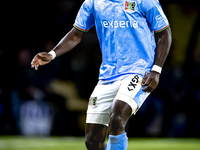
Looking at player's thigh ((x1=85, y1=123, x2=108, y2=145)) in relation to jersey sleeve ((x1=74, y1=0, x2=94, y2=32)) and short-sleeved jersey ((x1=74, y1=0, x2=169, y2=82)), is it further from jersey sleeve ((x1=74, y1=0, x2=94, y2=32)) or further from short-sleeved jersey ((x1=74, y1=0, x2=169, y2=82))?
jersey sleeve ((x1=74, y1=0, x2=94, y2=32))

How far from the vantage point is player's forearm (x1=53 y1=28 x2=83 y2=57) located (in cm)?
412

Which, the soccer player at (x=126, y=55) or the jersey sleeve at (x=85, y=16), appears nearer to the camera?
the soccer player at (x=126, y=55)

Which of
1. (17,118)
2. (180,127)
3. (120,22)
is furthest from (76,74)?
(120,22)

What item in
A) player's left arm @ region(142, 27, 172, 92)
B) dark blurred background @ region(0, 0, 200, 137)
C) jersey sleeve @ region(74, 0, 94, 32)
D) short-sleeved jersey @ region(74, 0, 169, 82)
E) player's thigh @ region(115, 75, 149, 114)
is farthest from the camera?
dark blurred background @ region(0, 0, 200, 137)

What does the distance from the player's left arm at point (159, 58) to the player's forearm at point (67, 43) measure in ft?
3.52

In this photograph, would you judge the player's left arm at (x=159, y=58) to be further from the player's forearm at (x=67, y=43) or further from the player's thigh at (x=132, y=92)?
the player's forearm at (x=67, y=43)

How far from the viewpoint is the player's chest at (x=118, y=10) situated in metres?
3.65

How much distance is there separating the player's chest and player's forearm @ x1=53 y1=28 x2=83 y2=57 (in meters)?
0.47

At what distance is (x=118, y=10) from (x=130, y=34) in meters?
0.30

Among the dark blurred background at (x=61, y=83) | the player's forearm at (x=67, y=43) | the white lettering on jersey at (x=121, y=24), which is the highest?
the white lettering on jersey at (x=121, y=24)

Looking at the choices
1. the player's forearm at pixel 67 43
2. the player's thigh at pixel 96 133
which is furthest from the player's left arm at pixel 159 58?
the player's forearm at pixel 67 43

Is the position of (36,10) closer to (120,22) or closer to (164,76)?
(164,76)

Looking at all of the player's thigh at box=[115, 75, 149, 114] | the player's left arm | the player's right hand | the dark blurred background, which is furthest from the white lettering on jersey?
the dark blurred background

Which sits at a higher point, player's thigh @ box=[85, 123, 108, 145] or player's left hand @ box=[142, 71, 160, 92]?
player's left hand @ box=[142, 71, 160, 92]
